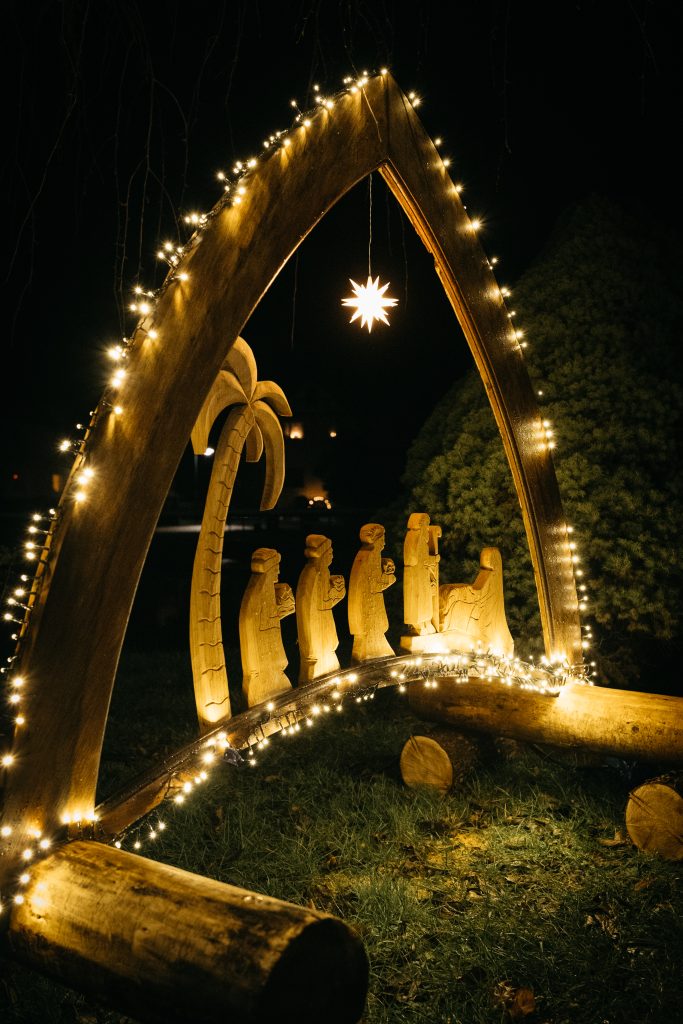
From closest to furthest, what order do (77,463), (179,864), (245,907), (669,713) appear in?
(245,907), (77,463), (179,864), (669,713)

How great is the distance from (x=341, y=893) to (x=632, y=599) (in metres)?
3.41

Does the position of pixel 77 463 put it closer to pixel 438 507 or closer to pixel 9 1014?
pixel 9 1014

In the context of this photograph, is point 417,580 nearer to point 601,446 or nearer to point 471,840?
point 471,840

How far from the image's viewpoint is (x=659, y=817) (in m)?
4.61

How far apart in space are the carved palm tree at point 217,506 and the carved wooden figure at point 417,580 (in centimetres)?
128

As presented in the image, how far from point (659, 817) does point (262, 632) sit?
2.80 m

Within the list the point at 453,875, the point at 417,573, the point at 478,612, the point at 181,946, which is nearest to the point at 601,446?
the point at 478,612

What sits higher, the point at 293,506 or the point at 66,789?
the point at 293,506

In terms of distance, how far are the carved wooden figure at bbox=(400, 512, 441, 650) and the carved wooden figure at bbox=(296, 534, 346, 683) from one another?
0.80 metres

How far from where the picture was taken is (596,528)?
21.2ft

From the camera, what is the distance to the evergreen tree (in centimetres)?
634

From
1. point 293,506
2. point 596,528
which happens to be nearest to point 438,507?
point 596,528

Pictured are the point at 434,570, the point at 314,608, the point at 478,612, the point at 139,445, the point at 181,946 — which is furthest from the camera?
the point at 478,612

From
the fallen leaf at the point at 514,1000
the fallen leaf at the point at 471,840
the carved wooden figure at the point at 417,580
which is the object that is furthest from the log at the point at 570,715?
the fallen leaf at the point at 514,1000
